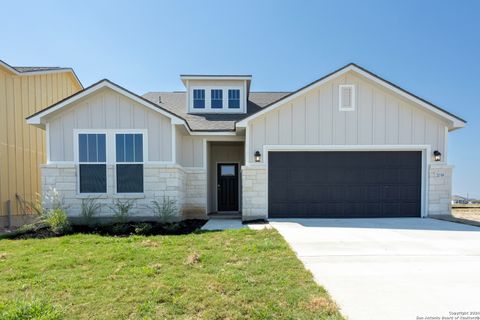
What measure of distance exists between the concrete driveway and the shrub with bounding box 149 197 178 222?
340cm

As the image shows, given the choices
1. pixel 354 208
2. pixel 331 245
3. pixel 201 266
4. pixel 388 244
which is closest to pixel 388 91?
pixel 354 208

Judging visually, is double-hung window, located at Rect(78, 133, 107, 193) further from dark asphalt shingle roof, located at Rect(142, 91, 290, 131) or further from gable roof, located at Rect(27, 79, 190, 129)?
dark asphalt shingle roof, located at Rect(142, 91, 290, 131)

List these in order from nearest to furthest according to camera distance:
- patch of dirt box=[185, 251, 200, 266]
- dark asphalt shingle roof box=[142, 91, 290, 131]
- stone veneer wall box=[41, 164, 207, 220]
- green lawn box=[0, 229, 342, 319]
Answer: green lawn box=[0, 229, 342, 319], patch of dirt box=[185, 251, 200, 266], stone veneer wall box=[41, 164, 207, 220], dark asphalt shingle roof box=[142, 91, 290, 131]

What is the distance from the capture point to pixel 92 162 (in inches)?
328

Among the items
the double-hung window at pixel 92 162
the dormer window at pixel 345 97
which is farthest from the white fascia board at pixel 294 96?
the double-hung window at pixel 92 162

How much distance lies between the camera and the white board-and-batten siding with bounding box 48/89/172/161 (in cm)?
830

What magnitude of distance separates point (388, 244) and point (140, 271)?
15.8ft

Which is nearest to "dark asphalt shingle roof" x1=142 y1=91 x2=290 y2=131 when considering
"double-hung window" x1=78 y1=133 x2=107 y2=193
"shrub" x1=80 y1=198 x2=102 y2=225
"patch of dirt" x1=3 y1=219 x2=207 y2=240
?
"double-hung window" x1=78 y1=133 x2=107 y2=193

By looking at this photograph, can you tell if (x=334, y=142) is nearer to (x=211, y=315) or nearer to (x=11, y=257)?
(x=211, y=315)

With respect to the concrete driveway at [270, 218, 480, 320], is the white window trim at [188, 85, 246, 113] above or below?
above

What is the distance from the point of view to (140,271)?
382 cm

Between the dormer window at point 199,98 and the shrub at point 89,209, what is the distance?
5.73 m

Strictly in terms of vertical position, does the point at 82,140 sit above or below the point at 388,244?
above

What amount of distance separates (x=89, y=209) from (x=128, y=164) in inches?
70.5
